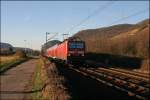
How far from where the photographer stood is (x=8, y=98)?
17875 millimetres

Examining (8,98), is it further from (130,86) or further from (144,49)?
(144,49)

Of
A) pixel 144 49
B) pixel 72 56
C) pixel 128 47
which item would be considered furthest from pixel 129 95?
pixel 128 47

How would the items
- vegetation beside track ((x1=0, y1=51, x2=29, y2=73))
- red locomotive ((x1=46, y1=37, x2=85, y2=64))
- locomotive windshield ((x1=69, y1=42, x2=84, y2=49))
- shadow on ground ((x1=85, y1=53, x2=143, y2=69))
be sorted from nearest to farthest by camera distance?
red locomotive ((x1=46, y1=37, x2=85, y2=64))
locomotive windshield ((x1=69, y1=42, x2=84, y2=49))
shadow on ground ((x1=85, y1=53, x2=143, y2=69))
vegetation beside track ((x1=0, y1=51, x2=29, y2=73))

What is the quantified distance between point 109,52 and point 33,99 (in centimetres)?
4714

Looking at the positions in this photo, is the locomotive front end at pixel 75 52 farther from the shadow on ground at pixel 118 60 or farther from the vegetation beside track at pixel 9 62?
the vegetation beside track at pixel 9 62

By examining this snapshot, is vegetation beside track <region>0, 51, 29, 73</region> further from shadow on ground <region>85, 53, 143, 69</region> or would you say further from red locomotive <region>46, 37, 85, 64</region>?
shadow on ground <region>85, 53, 143, 69</region>

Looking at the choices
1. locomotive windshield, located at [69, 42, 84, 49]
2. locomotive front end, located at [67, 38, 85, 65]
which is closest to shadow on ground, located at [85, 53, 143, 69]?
locomotive front end, located at [67, 38, 85, 65]

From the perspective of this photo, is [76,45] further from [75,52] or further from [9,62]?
[9,62]

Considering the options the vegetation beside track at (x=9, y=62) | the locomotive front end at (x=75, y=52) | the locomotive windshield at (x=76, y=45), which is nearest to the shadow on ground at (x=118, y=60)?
the locomotive front end at (x=75, y=52)

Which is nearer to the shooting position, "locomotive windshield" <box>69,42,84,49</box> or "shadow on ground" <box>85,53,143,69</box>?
"locomotive windshield" <box>69,42,84,49</box>

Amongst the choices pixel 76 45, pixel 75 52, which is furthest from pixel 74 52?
pixel 76 45

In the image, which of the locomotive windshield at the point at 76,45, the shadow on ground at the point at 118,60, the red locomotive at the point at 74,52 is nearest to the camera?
the red locomotive at the point at 74,52

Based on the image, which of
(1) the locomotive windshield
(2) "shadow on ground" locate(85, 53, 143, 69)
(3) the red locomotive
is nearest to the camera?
(3) the red locomotive

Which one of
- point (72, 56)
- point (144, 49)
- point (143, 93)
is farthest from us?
point (144, 49)
